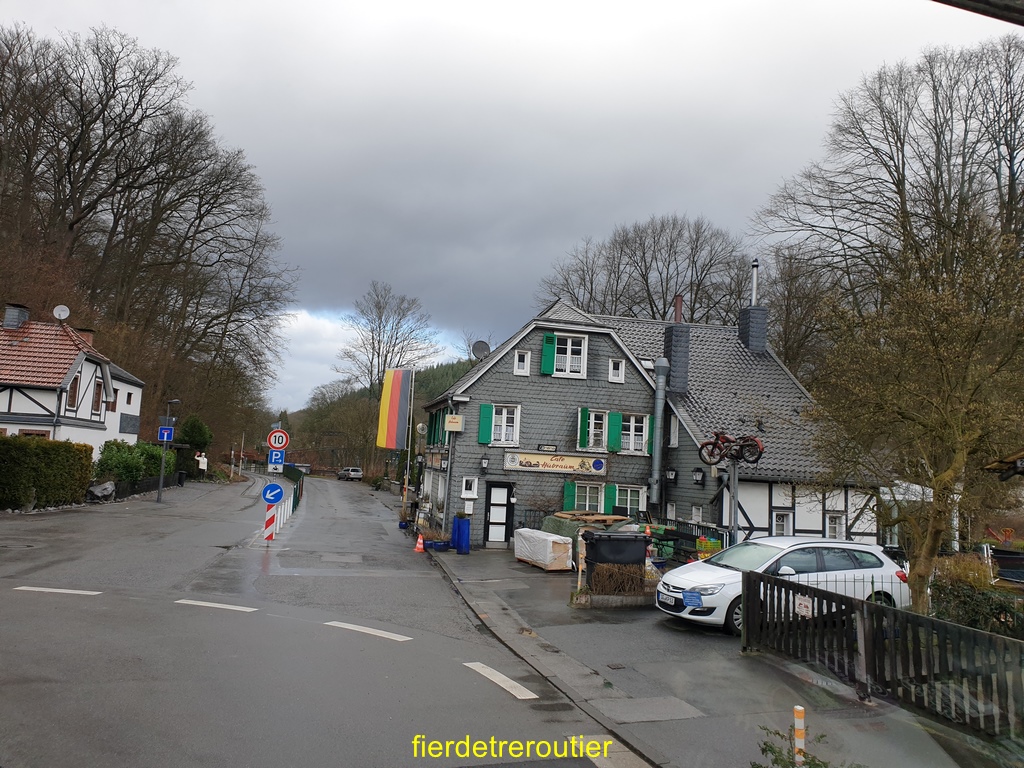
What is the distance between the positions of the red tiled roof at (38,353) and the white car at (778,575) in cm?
2731

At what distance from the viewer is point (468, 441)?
23359 mm

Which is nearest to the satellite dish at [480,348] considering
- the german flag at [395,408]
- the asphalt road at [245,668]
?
the german flag at [395,408]

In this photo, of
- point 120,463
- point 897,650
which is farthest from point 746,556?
point 120,463

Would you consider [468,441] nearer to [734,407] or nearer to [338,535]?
[338,535]

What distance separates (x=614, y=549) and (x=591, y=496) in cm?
1011

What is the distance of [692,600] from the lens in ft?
36.6

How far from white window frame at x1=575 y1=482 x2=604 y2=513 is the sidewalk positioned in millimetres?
10891

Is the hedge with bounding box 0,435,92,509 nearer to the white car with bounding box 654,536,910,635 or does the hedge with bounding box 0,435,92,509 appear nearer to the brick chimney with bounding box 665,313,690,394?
the brick chimney with bounding box 665,313,690,394

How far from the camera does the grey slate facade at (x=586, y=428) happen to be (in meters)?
23.1

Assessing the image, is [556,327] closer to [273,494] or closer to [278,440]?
[278,440]

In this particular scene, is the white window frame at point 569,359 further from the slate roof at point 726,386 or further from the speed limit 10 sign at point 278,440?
the speed limit 10 sign at point 278,440

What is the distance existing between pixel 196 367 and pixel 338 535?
28712 mm

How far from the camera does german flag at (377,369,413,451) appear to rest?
89.7 ft

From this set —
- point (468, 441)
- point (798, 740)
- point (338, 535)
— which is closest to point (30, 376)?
point (338, 535)
